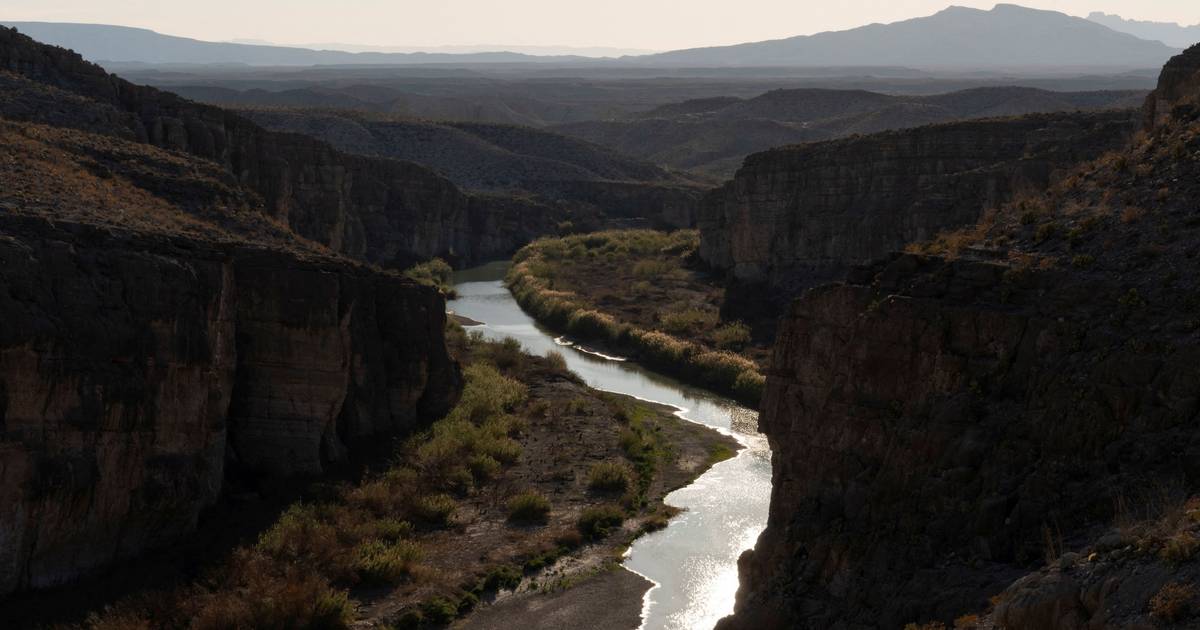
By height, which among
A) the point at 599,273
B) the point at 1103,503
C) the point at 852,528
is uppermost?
the point at 1103,503

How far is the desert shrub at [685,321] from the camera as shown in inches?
2525

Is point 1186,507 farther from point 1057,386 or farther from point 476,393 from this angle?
point 476,393

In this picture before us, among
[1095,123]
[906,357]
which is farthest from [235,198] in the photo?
[1095,123]

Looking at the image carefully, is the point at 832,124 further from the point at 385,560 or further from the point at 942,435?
the point at 942,435

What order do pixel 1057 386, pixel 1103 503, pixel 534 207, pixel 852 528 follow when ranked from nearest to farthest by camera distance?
pixel 1103 503, pixel 1057 386, pixel 852 528, pixel 534 207

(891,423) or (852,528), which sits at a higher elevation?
(891,423)

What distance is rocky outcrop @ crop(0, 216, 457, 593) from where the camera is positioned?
28422 mm

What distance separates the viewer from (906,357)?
72.5 feet

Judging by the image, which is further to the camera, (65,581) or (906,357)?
(65,581)

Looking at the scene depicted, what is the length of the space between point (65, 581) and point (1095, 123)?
4817 centimetres

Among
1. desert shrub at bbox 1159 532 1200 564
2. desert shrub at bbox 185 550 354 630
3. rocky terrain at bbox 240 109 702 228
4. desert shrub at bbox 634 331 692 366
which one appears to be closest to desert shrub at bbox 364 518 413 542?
desert shrub at bbox 185 550 354 630

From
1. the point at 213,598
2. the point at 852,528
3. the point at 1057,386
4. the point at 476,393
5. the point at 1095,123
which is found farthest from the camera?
the point at 1095,123

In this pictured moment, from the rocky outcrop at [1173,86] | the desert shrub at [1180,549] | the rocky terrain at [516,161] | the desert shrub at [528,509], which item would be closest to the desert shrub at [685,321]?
the desert shrub at [528,509]

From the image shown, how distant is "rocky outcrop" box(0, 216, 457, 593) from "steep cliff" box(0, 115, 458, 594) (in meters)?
0.04
